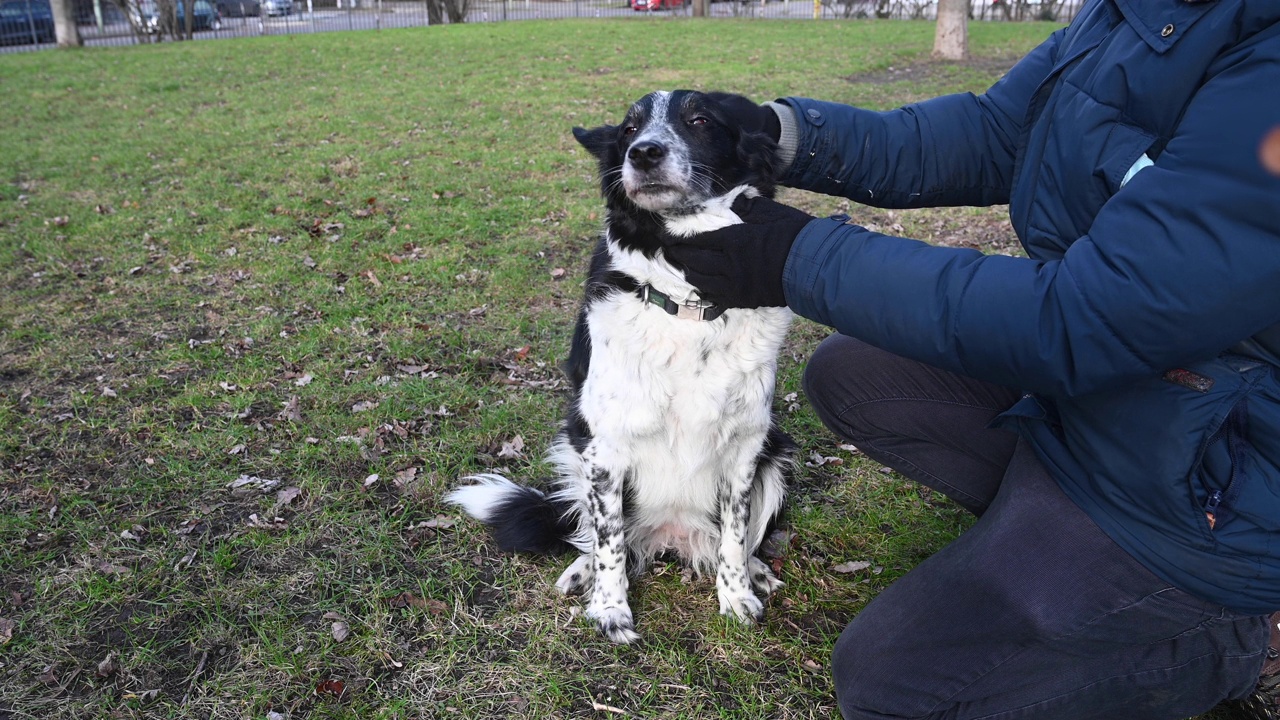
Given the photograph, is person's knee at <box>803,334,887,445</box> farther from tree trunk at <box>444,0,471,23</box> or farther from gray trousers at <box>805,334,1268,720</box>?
tree trunk at <box>444,0,471,23</box>

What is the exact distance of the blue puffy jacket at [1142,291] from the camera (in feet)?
4.68

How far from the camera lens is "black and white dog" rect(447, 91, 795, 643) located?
2414mm

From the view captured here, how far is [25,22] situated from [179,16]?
4.07 metres

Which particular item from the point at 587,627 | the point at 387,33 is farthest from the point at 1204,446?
the point at 387,33

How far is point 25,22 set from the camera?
19.2m

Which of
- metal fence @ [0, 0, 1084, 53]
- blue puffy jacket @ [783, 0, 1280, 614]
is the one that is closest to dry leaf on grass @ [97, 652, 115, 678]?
blue puffy jacket @ [783, 0, 1280, 614]

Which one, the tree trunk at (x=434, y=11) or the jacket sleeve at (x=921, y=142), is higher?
the tree trunk at (x=434, y=11)

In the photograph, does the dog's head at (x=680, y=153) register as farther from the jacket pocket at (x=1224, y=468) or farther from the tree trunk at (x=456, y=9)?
the tree trunk at (x=456, y=9)

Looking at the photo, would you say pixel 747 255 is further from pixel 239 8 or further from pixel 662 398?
pixel 239 8

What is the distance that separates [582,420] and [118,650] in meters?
1.59

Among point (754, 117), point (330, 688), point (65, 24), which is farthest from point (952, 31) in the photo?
point (65, 24)

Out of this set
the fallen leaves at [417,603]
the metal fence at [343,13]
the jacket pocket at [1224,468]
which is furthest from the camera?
the metal fence at [343,13]

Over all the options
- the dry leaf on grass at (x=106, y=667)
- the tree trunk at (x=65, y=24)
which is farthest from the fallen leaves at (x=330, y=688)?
the tree trunk at (x=65, y=24)

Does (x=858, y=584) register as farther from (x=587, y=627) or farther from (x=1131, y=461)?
(x=1131, y=461)
